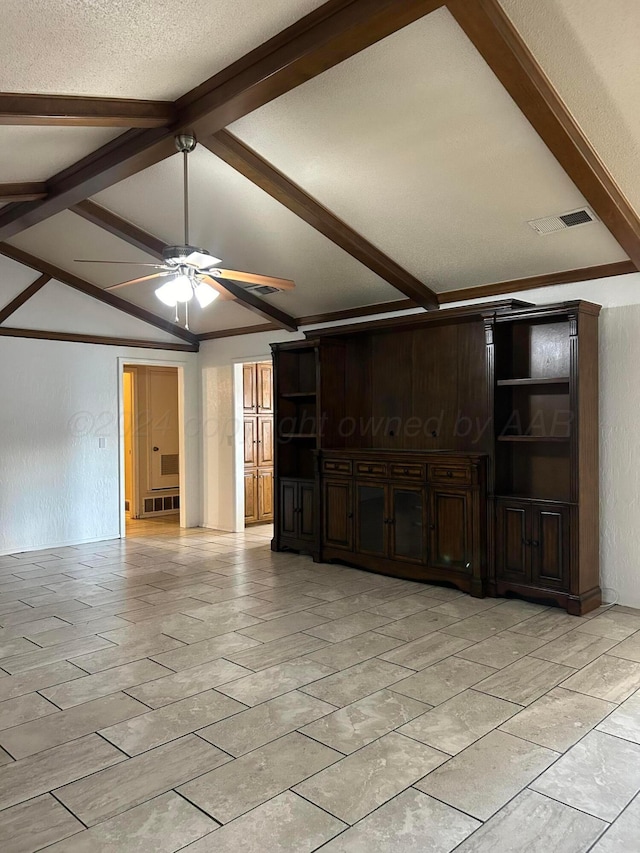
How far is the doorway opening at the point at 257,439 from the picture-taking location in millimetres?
8297

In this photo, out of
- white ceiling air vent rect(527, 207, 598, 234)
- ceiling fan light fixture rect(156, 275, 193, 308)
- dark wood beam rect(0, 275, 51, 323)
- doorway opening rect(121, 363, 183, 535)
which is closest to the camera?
ceiling fan light fixture rect(156, 275, 193, 308)

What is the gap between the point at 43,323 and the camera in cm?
707

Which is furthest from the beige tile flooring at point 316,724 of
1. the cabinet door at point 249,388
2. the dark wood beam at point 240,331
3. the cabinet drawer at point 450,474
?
the cabinet door at point 249,388

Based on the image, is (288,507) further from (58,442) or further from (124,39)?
(124,39)

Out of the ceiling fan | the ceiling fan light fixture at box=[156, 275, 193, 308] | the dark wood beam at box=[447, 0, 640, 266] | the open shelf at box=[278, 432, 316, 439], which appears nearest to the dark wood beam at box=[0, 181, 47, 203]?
the ceiling fan

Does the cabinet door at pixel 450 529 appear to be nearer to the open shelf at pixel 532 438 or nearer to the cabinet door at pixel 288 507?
the open shelf at pixel 532 438

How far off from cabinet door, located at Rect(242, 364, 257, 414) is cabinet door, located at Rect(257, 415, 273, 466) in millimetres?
214

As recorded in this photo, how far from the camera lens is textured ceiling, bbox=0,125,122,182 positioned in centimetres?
388

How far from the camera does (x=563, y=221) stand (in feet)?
14.2

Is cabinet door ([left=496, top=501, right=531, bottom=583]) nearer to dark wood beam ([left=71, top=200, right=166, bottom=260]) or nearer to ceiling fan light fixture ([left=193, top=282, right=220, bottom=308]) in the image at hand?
ceiling fan light fixture ([left=193, top=282, right=220, bottom=308])

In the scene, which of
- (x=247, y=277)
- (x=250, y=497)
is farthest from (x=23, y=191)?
(x=250, y=497)

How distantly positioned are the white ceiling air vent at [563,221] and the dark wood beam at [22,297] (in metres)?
5.09

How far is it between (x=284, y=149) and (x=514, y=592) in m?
3.59

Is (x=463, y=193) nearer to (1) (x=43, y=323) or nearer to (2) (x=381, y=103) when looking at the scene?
(2) (x=381, y=103)
